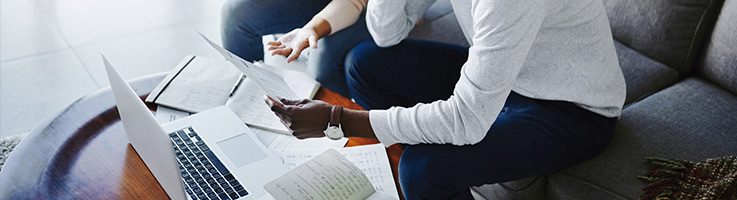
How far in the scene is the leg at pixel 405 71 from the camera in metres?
1.56

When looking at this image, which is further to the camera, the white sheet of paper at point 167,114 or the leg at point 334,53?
the leg at point 334,53

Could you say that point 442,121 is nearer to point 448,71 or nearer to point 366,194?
point 366,194

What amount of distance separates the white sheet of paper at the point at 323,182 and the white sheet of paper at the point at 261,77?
0.15 m

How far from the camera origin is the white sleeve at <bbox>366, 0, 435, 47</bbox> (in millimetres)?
1531

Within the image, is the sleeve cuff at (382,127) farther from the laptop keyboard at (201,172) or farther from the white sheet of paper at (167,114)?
the white sheet of paper at (167,114)

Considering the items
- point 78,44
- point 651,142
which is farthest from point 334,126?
point 78,44

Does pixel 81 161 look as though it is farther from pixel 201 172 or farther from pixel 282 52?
pixel 282 52

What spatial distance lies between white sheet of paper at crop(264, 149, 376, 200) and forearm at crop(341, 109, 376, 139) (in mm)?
86

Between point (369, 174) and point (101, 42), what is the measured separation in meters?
1.74

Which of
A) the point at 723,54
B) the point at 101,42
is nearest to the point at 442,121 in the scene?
the point at 723,54

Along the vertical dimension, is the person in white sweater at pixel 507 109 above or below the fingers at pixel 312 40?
below

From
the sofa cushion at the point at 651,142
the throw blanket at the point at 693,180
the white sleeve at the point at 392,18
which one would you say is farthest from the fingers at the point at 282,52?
the throw blanket at the point at 693,180

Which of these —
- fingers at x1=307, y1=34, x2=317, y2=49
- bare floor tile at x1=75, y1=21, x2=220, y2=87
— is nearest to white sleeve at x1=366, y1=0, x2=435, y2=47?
fingers at x1=307, y1=34, x2=317, y2=49

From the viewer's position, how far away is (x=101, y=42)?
2.52 m
